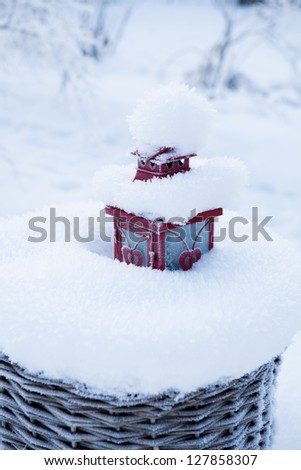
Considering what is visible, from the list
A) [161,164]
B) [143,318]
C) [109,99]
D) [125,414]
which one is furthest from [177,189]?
[109,99]

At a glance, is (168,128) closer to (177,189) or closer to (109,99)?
(177,189)

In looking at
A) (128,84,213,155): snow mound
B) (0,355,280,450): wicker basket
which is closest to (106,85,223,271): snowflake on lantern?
(128,84,213,155): snow mound

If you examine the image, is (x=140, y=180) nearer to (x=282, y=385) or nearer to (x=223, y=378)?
(x=223, y=378)

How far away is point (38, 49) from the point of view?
249cm

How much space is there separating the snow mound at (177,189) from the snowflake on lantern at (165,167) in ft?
0.05

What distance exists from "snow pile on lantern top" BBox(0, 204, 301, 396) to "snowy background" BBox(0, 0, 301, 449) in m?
0.58

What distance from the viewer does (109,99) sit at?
9.12 feet

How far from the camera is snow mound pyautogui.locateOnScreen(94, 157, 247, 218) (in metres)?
0.83

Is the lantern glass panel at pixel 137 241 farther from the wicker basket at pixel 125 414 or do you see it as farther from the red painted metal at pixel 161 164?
the wicker basket at pixel 125 414

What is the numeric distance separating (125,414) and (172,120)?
1.40ft

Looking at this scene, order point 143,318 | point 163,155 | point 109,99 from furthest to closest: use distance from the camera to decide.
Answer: point 109,99
point 163,155
point 143,318

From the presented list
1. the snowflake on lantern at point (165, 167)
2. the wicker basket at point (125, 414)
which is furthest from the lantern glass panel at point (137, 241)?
the wicker basket at point (125, 414)
